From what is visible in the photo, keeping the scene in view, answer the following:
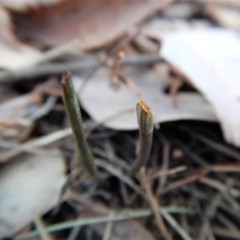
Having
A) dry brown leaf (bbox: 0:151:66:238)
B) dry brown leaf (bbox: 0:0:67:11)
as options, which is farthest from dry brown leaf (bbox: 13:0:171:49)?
dry brown leaf (bbox: 0:151:66:238)

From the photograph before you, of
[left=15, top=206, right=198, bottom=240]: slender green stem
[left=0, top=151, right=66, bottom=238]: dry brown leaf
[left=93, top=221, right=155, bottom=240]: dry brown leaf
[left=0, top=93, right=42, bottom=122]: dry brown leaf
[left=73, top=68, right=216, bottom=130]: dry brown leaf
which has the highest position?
[left=0, top=93, right=42, bottom=122]: dry brown leaf

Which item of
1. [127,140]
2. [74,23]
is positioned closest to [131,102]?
[127,140]

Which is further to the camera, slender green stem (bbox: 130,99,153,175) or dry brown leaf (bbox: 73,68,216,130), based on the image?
dry brown leaf (bbox: 73,68,216,130)

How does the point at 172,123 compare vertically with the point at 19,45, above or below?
below

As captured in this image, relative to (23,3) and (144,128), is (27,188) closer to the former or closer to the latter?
(144,128)

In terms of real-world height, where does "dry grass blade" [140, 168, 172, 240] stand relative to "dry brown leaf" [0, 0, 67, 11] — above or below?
below

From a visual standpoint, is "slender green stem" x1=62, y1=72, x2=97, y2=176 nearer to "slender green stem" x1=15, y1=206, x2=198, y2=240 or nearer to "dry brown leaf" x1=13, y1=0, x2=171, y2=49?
"slender green stem" x1=15, y1=206, x2=198, y2=240

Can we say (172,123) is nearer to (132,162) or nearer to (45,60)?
(132,162)

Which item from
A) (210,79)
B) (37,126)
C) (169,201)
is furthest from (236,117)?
(37,126)
